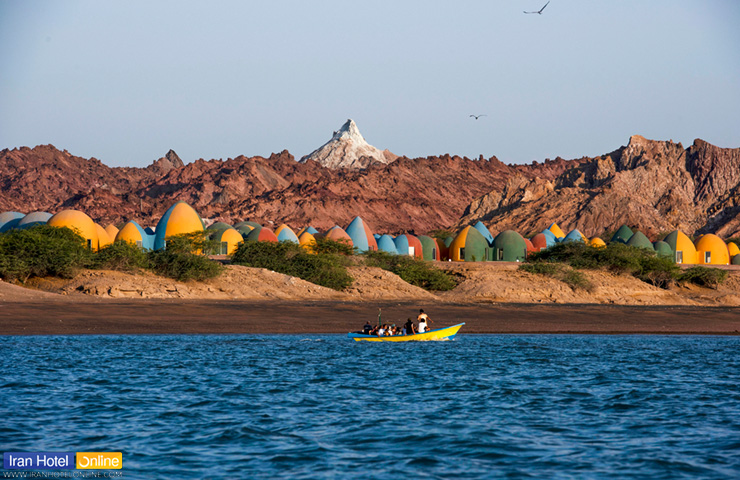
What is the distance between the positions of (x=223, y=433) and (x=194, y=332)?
47.0 feet

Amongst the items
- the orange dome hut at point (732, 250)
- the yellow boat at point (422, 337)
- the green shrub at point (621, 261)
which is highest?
the orange dome hut at point (732, 250)

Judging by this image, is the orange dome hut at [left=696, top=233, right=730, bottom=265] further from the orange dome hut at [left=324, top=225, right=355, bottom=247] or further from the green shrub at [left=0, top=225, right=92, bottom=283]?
the green shrub at [left=0, top=225, right=92, bottom=283]

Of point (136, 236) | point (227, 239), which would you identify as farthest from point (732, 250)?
point (136, 236)

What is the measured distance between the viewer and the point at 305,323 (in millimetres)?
29375

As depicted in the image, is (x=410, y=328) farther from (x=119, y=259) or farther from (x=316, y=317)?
(x=119, y=259)

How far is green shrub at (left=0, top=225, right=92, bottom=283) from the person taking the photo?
34.4 metres

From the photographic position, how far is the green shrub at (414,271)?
45500mm

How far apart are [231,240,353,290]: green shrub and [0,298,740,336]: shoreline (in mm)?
5485

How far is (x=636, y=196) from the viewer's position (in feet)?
392

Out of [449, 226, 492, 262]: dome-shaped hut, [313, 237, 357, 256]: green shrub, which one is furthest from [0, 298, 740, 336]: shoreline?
[449, 226, 492, 262]: dome-shaped hut

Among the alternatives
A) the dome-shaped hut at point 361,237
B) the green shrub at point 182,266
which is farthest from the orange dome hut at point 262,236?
the green shrub at point 182,266

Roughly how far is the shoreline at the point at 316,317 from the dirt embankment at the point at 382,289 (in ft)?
6.73

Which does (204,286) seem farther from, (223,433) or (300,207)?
(300,207)

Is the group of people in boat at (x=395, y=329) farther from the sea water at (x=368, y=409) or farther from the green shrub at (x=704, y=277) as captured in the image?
the green shrub at (x=704, y=277)
